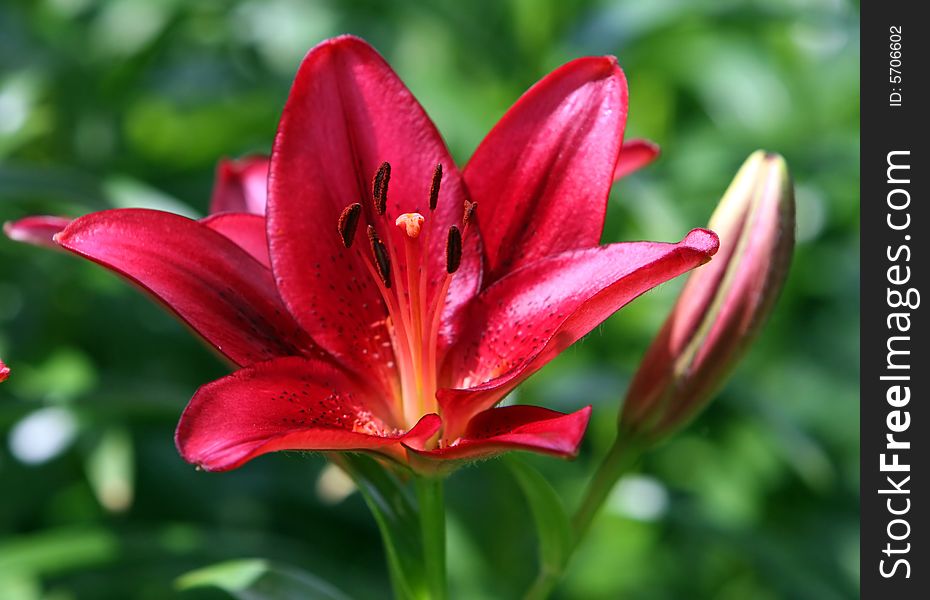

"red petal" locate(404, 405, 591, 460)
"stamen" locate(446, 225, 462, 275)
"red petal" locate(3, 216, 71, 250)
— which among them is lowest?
"red petal" locate(404, 405, 591, 460)

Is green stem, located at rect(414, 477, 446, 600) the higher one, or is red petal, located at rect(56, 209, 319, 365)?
red petal, located at rect(56, 209, 319, 365)

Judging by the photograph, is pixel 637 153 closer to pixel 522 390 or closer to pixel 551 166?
pixel 551 166

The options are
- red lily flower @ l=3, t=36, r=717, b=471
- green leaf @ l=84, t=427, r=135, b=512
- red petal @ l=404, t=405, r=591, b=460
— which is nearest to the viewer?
red petal @ l=404, t=405, r=591, b=460

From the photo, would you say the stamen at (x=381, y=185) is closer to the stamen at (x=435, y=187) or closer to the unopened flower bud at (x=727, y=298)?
the stamen at (x=435, y=187)

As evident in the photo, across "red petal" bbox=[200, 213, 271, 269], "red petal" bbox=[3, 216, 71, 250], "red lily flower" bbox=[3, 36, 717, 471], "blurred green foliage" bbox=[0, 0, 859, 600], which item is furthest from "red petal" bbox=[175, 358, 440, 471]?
"blurred green foliage" bbox=[0, 0, 859, 600]

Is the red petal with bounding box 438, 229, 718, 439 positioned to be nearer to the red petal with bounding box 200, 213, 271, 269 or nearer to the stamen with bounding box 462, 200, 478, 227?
the stamen with bounding box 462, 200, 478, 227

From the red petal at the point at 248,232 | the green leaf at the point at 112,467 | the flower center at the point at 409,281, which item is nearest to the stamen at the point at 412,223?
the flower center at the point at 409,281
